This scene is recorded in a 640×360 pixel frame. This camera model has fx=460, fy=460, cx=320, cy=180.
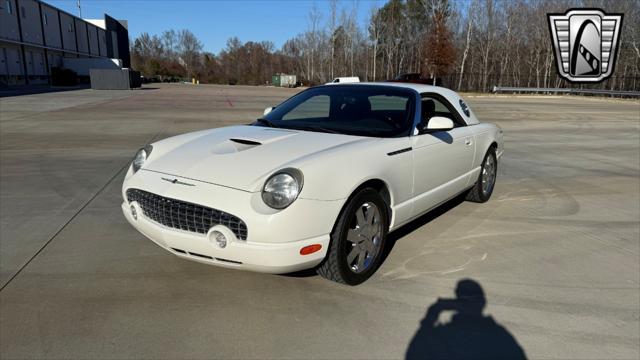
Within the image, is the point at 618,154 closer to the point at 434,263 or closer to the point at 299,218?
the point at 434,263

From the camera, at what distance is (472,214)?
5352 millimetres

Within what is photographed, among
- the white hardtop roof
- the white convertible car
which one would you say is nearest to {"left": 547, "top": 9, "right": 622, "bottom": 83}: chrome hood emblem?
the white hardtop roof

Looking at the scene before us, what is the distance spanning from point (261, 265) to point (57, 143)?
874 centimetres

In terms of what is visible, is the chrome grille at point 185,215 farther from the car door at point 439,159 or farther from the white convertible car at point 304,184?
the car door at point 439,159

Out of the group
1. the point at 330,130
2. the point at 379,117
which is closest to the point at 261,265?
the point at 330,130

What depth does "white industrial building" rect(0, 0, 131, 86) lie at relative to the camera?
1807 inches

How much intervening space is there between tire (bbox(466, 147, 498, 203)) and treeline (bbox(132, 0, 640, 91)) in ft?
149

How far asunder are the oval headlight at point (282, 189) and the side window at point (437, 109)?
198 cm

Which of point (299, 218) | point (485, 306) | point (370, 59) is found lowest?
point (485, 306)

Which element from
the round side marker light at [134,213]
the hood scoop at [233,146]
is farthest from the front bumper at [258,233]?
the hood scoop at [233,146]

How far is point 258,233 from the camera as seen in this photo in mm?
2848

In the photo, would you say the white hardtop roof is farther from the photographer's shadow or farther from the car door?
the photographer's shadow

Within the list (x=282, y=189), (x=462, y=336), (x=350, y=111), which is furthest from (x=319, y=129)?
(x=462, y=336)

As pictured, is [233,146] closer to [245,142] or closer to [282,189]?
[245,142]
